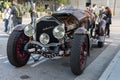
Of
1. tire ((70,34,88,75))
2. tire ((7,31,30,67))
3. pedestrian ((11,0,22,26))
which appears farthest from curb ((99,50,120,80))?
pedestrian ((11,0,22,26))

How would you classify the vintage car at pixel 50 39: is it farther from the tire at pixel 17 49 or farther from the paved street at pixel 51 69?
the paved street at pixel 51 69

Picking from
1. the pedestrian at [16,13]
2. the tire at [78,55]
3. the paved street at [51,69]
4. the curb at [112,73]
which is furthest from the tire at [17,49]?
the pedestrian at [16,13]

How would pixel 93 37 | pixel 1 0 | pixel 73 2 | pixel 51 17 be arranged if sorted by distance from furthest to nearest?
pixel 73 2 < pixel 1 0 < pixel 93 37 < pixel 51 17

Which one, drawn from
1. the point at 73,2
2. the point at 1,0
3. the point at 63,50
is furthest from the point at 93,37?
the point at 73,2

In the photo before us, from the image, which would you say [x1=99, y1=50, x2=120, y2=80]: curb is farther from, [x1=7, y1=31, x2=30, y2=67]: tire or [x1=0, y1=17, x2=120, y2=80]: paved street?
[x1=7, y1=31, x2=30, y2=67]: tire

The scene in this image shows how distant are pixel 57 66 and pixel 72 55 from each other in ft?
4.35

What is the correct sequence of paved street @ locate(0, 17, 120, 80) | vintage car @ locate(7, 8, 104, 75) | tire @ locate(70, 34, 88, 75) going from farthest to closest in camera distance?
vintage car @ locate(7, 8, 104, 75) → paved street @ locate(0, 17, 120, 80) → tire @ locate(70, 34, 88, 75)

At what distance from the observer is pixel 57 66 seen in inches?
326

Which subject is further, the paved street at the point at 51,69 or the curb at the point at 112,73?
the paved street at the point at 51,69

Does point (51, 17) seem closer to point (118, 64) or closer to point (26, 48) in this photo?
point (26, 48)

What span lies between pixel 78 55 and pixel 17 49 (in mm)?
1829

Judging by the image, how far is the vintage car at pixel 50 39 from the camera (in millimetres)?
7562

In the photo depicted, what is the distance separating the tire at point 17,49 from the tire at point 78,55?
161cm

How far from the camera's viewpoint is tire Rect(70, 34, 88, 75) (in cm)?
704
